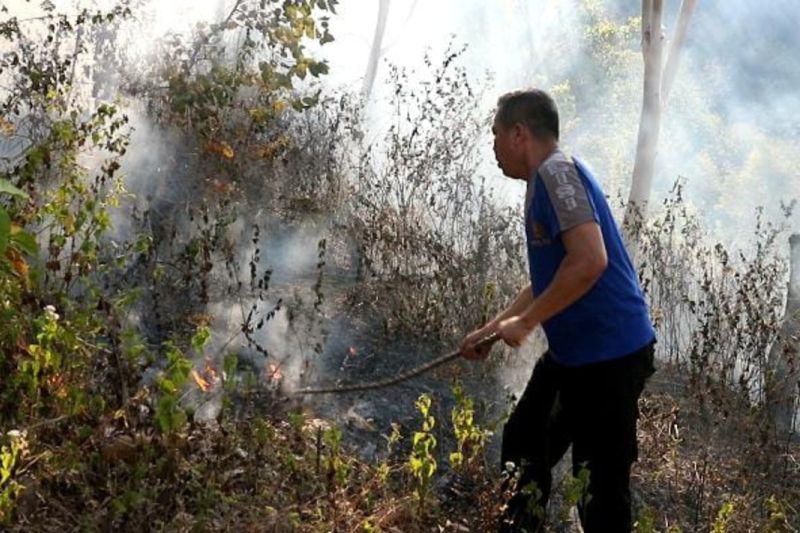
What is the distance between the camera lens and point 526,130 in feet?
10.2

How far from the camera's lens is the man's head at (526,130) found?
309 centimetres

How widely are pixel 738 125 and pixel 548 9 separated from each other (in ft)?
30.5

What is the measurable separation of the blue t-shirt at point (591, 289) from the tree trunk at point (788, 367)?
165 centimetres

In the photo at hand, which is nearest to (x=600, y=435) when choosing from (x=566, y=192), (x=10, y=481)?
(x=566, y=192)

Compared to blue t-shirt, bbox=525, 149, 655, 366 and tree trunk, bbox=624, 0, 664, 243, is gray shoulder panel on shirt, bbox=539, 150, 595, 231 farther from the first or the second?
tree trunk, bbox=624, 0, 664, 243

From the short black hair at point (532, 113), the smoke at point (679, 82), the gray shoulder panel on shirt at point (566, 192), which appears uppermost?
the smoke at point (679, 82)

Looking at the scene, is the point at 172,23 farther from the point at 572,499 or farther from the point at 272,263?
the point at 572,499

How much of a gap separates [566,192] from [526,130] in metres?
0.33

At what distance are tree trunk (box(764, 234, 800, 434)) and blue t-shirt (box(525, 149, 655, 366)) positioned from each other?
1.65 metres

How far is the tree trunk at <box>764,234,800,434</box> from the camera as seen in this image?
4.64 meters

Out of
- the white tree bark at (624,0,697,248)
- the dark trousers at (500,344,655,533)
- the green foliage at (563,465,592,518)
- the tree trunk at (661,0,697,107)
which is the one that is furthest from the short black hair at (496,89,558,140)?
the tree trunk at (661,0,697,107)

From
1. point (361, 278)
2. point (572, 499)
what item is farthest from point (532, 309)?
point (361, 278)

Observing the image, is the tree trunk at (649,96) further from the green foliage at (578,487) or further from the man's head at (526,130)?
the green foliage at (578,487)

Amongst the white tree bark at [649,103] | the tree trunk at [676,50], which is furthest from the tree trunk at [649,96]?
the tree trunk at [676,50]
